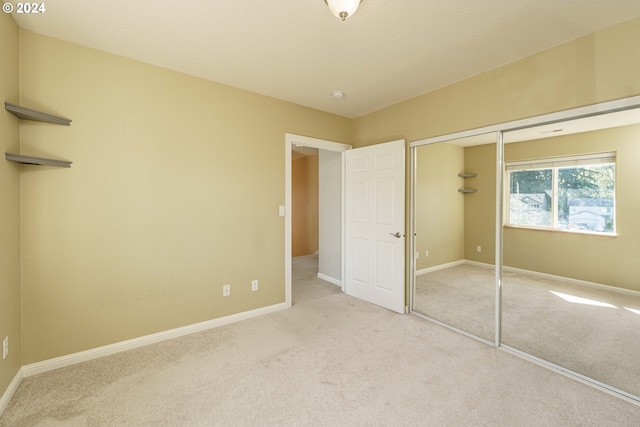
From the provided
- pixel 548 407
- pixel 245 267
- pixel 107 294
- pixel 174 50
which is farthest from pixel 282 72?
pixel 548 407

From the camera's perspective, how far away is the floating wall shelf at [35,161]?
1716mm

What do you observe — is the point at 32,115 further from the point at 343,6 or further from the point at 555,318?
the point at 555,318

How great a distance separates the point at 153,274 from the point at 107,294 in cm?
36

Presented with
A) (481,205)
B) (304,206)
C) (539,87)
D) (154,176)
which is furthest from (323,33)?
(304,206)

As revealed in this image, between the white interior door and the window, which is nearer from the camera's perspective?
the window

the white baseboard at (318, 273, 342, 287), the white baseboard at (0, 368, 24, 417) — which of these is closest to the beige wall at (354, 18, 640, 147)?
the white baseboard at (318, 273, 342, 287)

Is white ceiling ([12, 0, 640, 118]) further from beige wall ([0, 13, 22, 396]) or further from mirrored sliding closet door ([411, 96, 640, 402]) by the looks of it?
mirrored sliding closet door ([411, 96, 640, 402])

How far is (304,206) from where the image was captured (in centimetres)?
707

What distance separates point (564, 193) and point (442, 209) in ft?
5.54

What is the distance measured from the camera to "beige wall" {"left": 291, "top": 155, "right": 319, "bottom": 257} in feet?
22.5

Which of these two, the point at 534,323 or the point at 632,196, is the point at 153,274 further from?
the point at 632,196

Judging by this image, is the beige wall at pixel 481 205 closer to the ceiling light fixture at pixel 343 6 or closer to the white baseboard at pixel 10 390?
the ceiling light fixture at pixel 343 6

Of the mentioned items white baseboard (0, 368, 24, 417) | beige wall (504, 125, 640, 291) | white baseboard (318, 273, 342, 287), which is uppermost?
beige wall (504, 125, 640, 291)

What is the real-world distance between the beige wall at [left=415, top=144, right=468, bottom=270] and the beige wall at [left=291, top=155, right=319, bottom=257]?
2.99m
